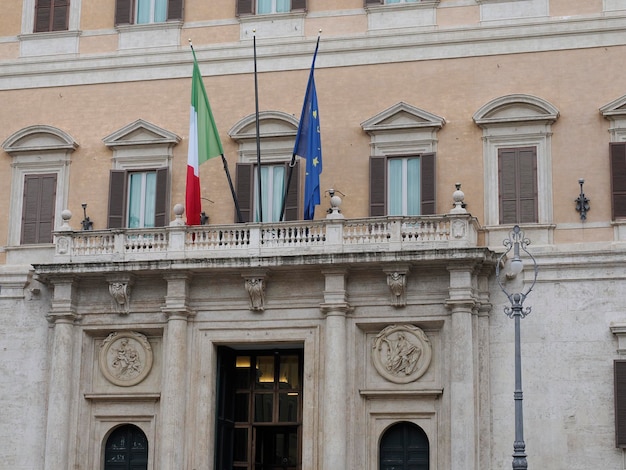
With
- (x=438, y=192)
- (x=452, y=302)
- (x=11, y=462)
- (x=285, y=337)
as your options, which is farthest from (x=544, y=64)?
(x=11, y=462)

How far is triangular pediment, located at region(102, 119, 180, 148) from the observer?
90.5 ft

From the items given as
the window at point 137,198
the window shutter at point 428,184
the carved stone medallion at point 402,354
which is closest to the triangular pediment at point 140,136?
the window at point 137,198

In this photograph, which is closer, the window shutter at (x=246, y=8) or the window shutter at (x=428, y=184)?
the window shutter at (x=428, y=184)

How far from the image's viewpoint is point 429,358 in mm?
25125

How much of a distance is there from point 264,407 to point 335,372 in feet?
9.06

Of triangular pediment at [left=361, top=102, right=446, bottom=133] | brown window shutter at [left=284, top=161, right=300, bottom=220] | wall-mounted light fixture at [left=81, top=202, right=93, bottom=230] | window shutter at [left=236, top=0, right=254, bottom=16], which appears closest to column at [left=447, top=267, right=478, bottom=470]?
triangular pediment at [left=361, top=102, right=446, bottom=133]

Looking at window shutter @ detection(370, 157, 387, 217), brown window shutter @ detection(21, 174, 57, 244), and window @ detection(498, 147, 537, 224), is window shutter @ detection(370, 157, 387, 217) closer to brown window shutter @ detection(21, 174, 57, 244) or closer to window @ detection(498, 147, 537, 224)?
window @ detection(498, 147, 537, 224)

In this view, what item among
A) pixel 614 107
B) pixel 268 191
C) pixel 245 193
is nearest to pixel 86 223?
pixel 245 193

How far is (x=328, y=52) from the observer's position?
27406 millimetres

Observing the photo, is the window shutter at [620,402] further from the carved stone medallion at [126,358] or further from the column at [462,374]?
the carved stone medallion at [126,358]

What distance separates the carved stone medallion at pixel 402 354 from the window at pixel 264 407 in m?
2.22

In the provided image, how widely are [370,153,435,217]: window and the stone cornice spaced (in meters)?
2.22

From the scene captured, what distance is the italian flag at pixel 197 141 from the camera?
86.0 ft

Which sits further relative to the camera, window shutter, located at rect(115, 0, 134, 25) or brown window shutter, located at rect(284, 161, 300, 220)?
window shutter, located at rect(115, 0, 134, 25)
